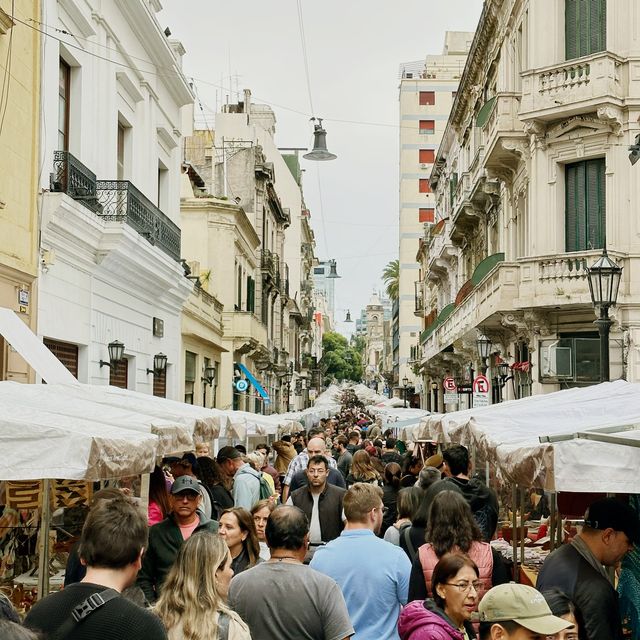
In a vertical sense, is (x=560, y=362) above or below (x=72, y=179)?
below

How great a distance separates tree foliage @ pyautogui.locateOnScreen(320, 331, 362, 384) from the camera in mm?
140863

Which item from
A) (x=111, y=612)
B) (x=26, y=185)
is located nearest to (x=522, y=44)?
(x=26, y=185)

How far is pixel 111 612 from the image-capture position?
3822 millimetres

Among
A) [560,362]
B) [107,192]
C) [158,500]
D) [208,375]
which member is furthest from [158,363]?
[158,500]

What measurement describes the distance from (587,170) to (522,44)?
14.6ft

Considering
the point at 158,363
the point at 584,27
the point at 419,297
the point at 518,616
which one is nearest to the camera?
the point at 518,616

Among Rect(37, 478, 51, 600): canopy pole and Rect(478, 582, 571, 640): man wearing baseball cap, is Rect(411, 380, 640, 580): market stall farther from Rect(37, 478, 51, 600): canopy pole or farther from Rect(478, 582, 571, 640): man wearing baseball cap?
Rect(37, 478, 51, 600): canopy pole

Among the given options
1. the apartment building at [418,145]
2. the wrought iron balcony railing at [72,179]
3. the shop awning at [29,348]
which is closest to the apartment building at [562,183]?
the wrought iron balcony railing at [72,179]

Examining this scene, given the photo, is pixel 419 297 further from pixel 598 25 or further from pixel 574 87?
pixel 574 87

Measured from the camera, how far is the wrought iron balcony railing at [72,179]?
49.2 feet

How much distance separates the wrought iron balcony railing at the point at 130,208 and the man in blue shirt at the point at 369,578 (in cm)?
1153

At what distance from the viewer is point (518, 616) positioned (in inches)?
140

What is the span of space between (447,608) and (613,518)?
102 cm

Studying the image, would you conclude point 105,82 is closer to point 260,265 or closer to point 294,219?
point 260,265
